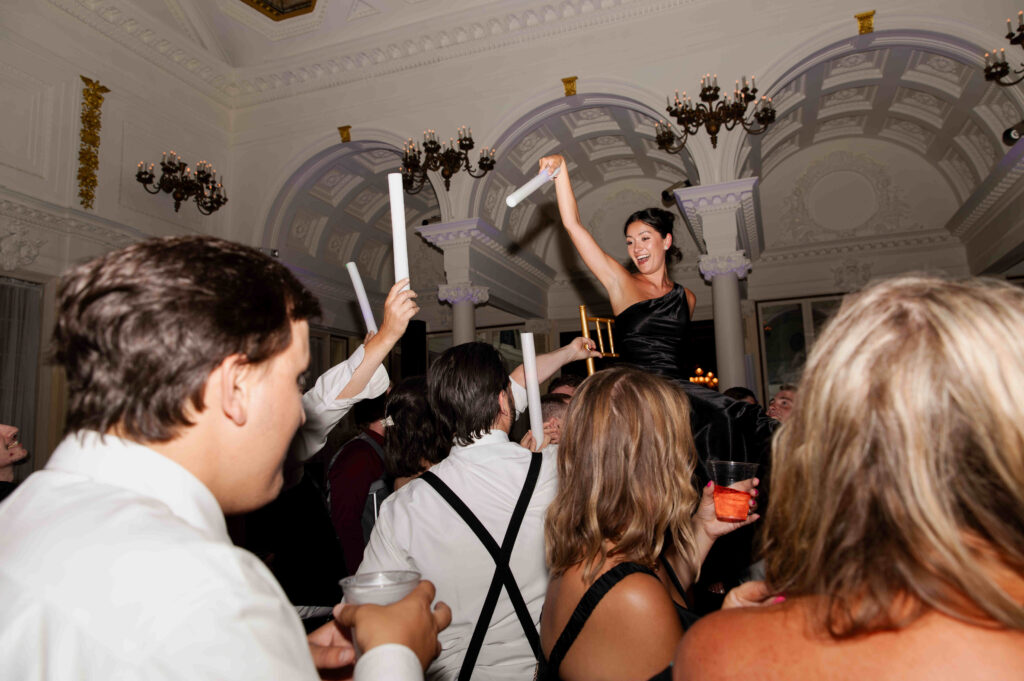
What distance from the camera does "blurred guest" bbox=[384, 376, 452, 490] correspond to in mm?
2811

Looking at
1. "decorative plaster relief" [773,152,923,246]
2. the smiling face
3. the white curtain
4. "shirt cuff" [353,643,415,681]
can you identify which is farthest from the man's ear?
"decorative plaster relief" [773,152,923,246]

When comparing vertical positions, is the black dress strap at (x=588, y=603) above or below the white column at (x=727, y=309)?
below

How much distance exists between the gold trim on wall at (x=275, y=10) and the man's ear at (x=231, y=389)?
31.4 ft

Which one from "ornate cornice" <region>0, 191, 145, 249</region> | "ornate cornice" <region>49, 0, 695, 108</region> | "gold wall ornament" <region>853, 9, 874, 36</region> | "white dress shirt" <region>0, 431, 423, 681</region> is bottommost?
"white dress shirt" <region>0, 431, 423, 681</region>

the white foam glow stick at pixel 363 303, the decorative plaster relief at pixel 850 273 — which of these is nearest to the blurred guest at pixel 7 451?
the white foam glow stick at pixel 363 303

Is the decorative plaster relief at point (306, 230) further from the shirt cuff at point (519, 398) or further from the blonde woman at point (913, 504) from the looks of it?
the blonde woman at point (913, 504)

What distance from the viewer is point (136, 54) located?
867 centimetres

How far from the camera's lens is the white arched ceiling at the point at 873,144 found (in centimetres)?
908

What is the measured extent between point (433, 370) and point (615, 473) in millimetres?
898

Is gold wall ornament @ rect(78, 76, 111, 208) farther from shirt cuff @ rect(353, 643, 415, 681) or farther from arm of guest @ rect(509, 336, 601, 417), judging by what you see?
shirt cuff @ rect(353, 643, 415, 681)

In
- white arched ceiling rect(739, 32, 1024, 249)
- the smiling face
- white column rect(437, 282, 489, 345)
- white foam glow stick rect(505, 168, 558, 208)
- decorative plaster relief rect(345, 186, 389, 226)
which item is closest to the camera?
white foam glow stick rect(505, 168, 558, 208)

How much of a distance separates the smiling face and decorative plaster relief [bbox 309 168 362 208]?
892cm

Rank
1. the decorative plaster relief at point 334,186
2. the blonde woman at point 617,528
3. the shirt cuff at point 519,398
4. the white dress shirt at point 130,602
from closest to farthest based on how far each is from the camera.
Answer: the white dress shirt at point 130,602 < the blonde woman at point 617,528 < the shirt cuff at point 519,398 < the decorative plaster relief at point 334,186

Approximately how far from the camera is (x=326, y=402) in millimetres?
2357
